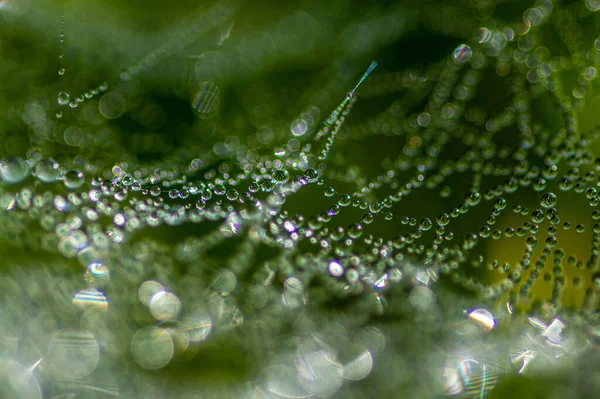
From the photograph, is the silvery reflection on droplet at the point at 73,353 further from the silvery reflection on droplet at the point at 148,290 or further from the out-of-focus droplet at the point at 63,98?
the out-of-focus droplet at the point at 63,98

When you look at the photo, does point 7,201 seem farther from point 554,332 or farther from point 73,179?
point 554,332

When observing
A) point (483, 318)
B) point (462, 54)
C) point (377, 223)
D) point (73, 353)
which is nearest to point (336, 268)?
point (377, 223)

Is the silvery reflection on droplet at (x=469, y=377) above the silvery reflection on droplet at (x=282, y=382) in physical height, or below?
above

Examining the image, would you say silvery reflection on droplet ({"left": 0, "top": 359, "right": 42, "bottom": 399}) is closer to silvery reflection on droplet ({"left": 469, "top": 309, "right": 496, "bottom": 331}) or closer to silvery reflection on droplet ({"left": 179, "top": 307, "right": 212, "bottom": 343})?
silvery reflection on droplet ({"left": 179, "top": 307, "right": 212, "bottom": 343})

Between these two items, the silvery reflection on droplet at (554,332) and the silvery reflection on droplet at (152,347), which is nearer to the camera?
the silvery reflection on droplet at (554,332)

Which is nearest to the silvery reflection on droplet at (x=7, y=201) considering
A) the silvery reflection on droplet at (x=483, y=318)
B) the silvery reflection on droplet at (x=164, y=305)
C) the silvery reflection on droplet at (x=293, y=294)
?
the silvery reflection on droplet at (x=164, y=305)

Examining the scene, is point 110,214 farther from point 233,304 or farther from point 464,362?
point 464,362

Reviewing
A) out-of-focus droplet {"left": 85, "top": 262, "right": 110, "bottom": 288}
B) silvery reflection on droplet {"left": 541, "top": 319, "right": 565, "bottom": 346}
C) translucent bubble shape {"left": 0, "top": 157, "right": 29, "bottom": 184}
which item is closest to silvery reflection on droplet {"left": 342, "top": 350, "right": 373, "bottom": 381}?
silvery reflection on droplet {"left": 541, "top": 319, "right": 565, "bottom": 346}
